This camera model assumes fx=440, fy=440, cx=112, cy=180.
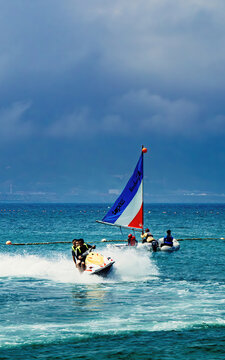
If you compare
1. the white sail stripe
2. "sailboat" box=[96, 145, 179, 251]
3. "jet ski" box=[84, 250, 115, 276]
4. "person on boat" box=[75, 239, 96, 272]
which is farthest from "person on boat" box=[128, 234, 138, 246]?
"person on boat" box=[75, 239, 96, 272]

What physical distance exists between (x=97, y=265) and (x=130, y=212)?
56.1 ft

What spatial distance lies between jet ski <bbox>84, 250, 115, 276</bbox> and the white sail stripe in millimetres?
16279

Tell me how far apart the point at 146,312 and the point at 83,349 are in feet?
17.3

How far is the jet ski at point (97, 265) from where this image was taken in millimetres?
27125

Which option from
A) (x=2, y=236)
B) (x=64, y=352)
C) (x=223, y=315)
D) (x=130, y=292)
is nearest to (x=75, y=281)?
(x=130, y=292)

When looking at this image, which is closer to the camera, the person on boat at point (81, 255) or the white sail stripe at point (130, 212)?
the person on boat at point (81, 255)

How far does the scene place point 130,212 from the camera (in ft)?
144

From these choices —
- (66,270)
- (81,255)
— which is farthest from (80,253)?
(66,270)

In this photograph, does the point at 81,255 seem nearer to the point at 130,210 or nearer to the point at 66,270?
the point at 66,270

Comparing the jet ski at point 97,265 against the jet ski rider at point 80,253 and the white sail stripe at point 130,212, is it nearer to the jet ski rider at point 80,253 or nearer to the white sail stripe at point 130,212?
the jet ski rider at point 80,253

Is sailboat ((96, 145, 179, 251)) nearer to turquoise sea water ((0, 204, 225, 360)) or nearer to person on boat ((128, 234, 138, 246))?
person on boat ((128, 234, 138, 246))

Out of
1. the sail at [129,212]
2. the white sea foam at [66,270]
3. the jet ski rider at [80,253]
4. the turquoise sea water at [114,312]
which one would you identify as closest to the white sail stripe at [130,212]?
the sail at [129,212]

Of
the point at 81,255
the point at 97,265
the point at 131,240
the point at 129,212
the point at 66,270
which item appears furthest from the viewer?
the point at 129,212

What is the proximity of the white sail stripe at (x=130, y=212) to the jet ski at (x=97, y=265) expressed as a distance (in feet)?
53.4
